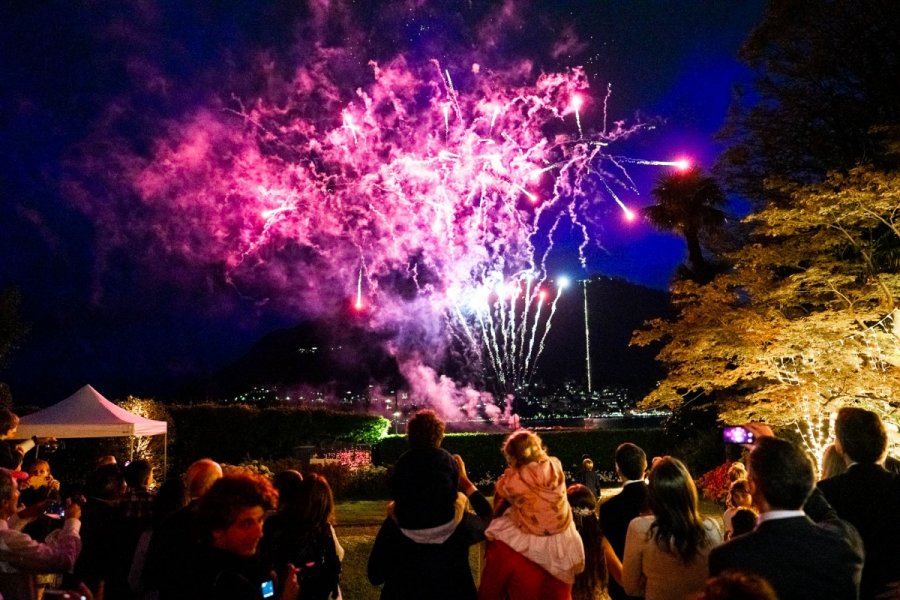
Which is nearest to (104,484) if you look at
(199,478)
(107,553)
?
(107,553)

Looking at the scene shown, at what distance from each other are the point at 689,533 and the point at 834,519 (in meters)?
0.70

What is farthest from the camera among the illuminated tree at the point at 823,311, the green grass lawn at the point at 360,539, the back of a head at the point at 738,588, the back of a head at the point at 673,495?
the illuminated tree at the point at 823,311

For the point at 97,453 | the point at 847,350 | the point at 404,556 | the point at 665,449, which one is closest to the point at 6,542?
the point at 404,556

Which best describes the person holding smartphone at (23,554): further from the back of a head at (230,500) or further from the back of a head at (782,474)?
the back of a head at (782,474)

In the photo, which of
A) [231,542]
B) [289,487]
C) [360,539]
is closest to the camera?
[231,542]

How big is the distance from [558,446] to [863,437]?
22.7 meters

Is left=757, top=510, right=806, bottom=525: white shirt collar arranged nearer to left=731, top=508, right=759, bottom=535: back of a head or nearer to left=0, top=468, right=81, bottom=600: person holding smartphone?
left=731, top=508, right=759, bottom=535: back of a head

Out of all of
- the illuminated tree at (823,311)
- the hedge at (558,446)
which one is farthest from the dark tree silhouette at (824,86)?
the hedge at (558,446)

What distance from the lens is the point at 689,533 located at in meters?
3.55

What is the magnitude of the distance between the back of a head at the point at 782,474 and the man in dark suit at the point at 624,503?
158 cm

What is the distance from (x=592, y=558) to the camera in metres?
4.43

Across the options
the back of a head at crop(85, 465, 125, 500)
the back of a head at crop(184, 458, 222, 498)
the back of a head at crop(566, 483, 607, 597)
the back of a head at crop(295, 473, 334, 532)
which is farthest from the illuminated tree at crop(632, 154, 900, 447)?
the back of a head at crop(85, 465, 125, 500)

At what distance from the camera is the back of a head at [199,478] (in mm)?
4117

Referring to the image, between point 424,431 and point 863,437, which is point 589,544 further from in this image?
point 863,437
